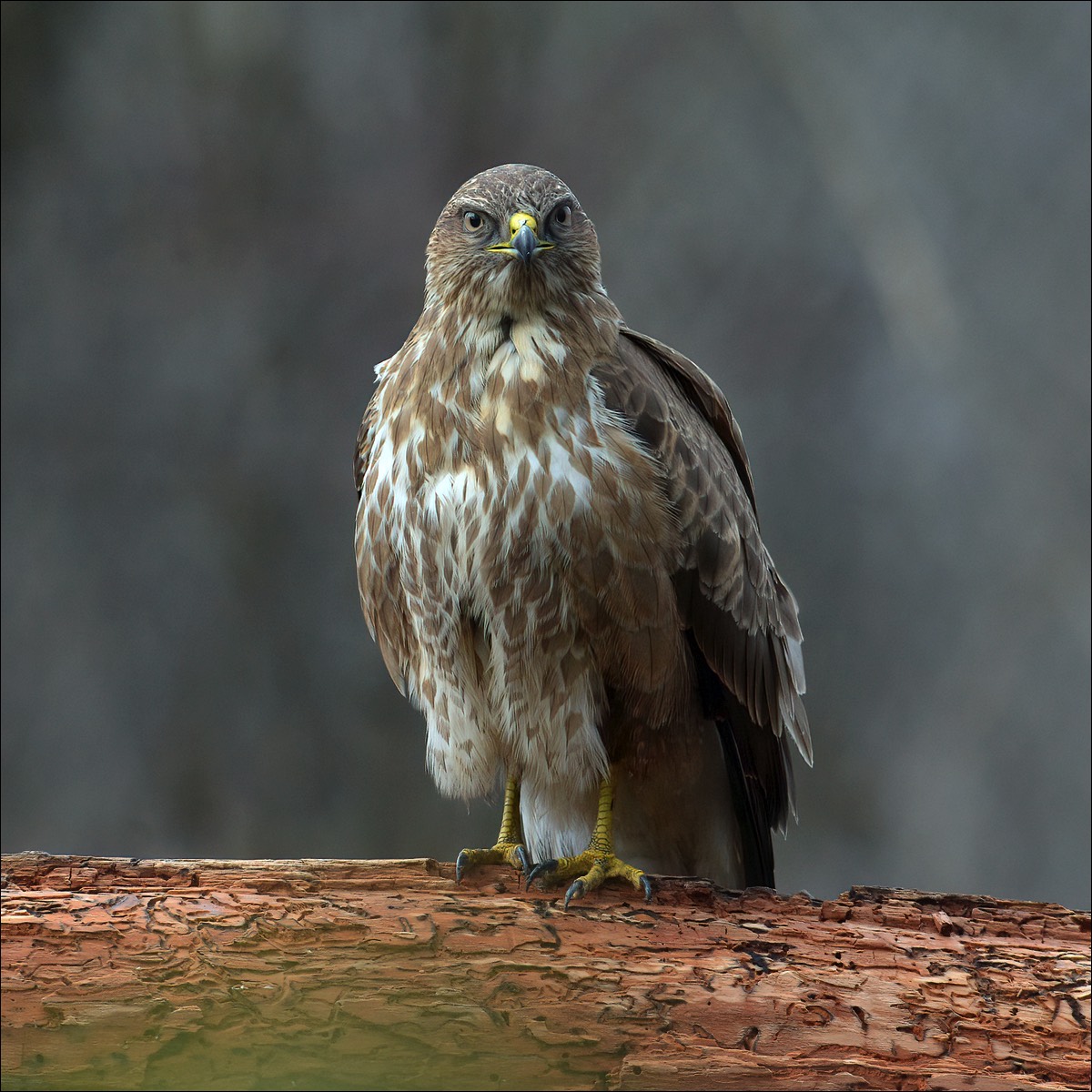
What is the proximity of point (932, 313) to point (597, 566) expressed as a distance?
4.31 metres

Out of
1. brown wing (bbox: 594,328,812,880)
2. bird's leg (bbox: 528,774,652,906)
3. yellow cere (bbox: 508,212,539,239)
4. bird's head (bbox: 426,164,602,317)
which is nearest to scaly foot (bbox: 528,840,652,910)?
bird's leg (bbox: 528,774,652,906)

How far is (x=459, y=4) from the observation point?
6.82 metres

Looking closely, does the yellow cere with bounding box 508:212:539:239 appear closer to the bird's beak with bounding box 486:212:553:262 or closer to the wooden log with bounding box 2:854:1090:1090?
the bird's beak with bounding box 486:212:553:262

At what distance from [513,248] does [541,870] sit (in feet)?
5.17

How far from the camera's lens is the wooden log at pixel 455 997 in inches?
101

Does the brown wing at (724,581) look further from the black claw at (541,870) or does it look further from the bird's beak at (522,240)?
the black claw at (541,870)

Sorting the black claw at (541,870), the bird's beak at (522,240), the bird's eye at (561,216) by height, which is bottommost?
the black claw at (541,870)

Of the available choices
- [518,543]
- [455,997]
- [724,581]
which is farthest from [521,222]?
[455,997]

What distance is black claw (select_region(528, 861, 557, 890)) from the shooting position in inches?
120

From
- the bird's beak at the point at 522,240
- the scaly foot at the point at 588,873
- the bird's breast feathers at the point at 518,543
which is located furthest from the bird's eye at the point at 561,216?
the scaly foot at the point at 588,873

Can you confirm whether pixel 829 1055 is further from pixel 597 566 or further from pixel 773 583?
pixel 773 583

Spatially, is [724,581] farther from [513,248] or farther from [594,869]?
[513,248]

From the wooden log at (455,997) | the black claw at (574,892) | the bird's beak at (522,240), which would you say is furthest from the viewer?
the bird's beak at (522,240)

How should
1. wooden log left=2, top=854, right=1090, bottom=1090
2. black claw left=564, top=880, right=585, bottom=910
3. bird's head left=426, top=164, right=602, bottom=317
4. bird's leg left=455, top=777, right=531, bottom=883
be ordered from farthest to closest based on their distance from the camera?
1. bird's head left=426, top=164, right=602, bottom=317
2. bird's leg left=455, top=777, right=531, bottom=883
3. black claw left=564, top=880, right=585, bottom=910
4. wooden log left=2, top=854, right=1090, bottom=1090
